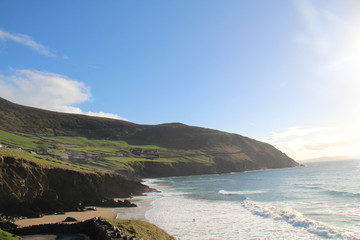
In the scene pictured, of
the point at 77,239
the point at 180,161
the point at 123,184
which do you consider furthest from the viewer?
the point at 180,161

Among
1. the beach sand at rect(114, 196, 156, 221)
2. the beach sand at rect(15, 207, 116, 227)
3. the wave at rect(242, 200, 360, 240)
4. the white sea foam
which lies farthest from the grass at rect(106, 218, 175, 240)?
the wave at rect(242, 200, 360, 240)

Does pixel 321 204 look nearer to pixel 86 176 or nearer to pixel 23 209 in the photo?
pixel 86 176

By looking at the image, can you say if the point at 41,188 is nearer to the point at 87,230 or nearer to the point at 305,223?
the point at 87,230

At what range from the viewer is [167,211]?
41.8 meters

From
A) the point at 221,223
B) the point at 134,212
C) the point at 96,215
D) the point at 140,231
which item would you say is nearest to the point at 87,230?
the point at 140,231

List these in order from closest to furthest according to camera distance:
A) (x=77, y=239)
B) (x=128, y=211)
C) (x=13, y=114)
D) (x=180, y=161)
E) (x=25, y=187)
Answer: (x=77, y=239) < (x=25, y=187) < (x=128, y=211) < (x=180, y=161) < (x=13, y=114)

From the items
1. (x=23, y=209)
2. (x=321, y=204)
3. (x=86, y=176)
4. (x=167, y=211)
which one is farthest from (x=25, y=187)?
(x=321, y=204)

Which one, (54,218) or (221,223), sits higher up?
(54,218)

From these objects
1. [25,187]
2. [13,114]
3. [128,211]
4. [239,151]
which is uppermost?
[13,114]

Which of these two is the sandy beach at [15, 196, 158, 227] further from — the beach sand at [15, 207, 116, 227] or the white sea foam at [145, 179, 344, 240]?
the white sea foam at [145, 179, 344, 240]

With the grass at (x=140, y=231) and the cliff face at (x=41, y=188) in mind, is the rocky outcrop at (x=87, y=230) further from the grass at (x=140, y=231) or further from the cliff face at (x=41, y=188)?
the cliff face at (x=41, y=188)

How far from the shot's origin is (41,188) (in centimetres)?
3725

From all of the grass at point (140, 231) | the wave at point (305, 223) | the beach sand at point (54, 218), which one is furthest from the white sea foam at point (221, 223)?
the beach sand at point (54, 218)

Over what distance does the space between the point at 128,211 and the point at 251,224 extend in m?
17.6
